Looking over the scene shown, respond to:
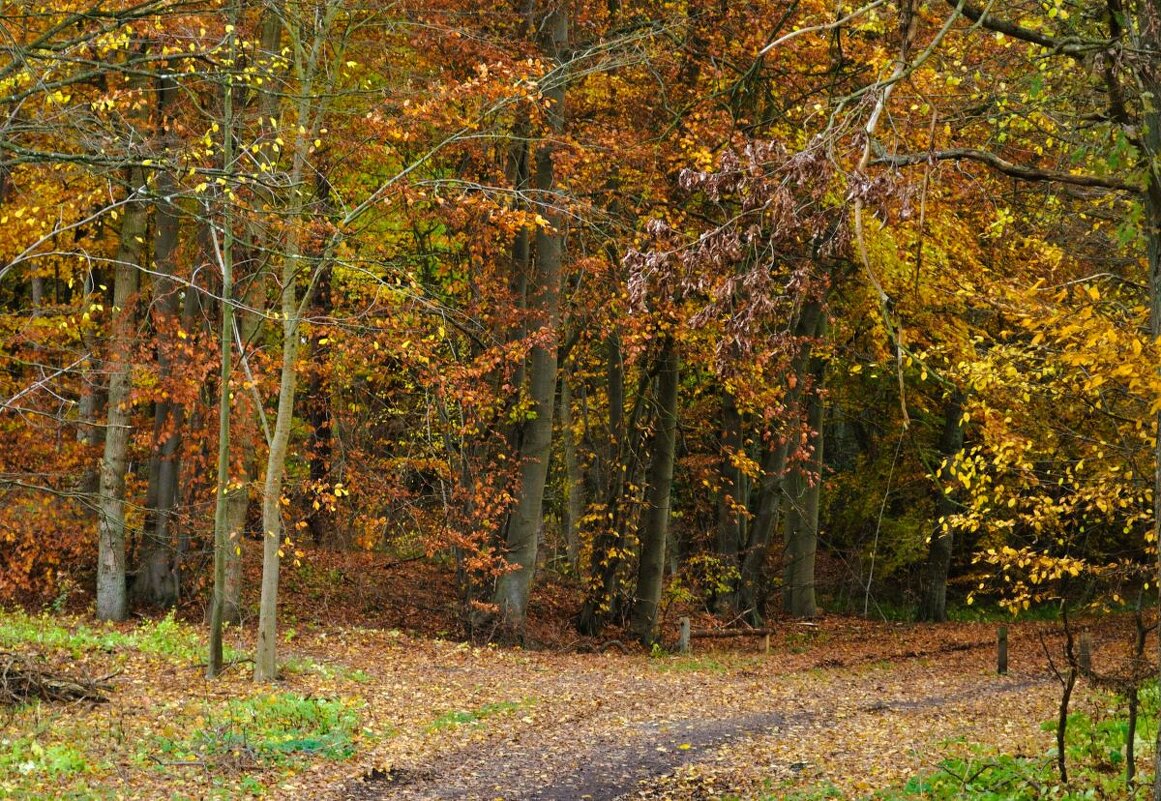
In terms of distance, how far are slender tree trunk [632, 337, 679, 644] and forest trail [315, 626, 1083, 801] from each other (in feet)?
4.70

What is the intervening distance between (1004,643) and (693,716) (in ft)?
25.2

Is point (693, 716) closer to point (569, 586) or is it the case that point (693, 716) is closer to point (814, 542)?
point (569, 586)

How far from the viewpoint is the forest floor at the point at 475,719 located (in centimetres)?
951

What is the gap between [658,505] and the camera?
20.8 metres

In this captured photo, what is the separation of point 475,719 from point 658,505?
8.84m

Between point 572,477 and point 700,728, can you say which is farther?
point 572,477

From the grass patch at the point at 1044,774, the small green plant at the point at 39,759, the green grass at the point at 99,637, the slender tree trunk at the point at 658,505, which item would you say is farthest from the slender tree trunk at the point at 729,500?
the small green plant at the point at 39,759

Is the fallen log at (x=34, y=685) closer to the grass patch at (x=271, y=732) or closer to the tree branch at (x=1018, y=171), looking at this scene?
the grass patch at (x=271, y=732)

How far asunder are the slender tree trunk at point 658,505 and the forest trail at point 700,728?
1434 mm

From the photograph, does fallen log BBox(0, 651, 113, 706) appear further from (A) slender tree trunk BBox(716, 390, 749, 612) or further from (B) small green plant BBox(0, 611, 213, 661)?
(A) slender tree trunk BBox(716, 390, 749, 612)

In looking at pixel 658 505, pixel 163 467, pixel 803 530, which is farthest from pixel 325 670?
pixel 803 530

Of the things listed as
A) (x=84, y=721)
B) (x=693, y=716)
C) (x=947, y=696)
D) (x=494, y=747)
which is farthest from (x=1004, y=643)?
(x=84, y=721)

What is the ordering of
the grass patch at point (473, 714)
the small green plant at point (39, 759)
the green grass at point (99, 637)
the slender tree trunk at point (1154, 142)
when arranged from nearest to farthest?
the slender tree trunk at point (1154, 142)
the small green plant at point (39, 759)
the grass patch at point (473, 714)
the green grass at point (99, 637)

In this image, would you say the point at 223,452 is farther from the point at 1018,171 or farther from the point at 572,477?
the point at 572,477
